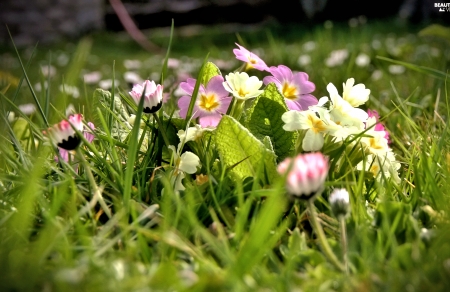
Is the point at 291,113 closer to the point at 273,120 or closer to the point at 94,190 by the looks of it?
the point at 273,120

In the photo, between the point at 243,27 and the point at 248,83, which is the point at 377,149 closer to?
the point at 248,83

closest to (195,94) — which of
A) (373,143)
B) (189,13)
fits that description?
(373,143)

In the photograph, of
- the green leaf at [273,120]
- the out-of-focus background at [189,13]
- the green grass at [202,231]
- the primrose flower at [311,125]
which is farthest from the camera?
the out-of-focus background at [189,13]

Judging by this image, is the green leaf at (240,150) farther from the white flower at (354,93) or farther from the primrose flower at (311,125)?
the white flower at (354,93)

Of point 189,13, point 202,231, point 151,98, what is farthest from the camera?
point 189,13

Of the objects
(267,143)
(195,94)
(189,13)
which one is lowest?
(189,13)

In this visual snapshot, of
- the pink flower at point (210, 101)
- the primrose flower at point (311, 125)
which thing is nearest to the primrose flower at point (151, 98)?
the pink flower at point (210, 101)

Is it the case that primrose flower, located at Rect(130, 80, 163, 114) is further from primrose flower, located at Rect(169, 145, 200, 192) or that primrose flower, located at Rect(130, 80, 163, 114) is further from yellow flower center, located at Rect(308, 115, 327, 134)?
yellow flower center, located at Rect(308, 115, 327, 134)
